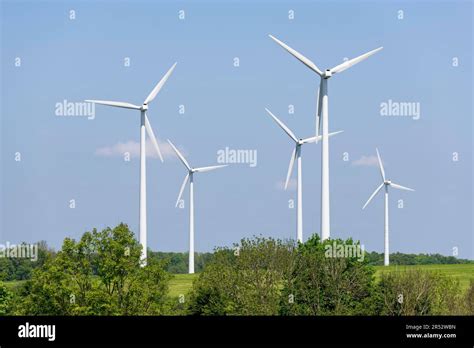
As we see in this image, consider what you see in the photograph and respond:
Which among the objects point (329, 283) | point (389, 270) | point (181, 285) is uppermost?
point (389, 270)

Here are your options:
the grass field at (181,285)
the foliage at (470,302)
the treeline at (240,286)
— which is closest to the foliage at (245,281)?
the treeline at (240,286)

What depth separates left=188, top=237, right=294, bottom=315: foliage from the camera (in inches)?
4043

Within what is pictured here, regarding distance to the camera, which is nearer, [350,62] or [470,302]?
[350,62]

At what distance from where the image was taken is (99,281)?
9844 centimetres

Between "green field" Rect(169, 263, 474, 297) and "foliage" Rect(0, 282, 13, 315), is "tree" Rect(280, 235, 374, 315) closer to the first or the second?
"green field" Rect(169, 263, 474, 297)

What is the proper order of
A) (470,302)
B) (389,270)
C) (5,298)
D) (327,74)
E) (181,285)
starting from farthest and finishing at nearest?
(181,285) → (389,270) → (5,298) → (470,302) → (327,74)

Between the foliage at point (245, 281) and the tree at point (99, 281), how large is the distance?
25.3 ft

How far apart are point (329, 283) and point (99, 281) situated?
25895 mm

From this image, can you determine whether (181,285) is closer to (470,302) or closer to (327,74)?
(470,302)

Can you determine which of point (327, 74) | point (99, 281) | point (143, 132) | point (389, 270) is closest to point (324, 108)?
point (327, 74)

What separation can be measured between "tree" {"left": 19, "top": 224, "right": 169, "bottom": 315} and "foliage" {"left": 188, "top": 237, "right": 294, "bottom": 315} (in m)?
7.72

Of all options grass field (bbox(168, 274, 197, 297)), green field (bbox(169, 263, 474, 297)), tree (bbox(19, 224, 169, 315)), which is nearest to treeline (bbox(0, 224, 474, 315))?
tree (bbox(19, 224, 169, 315))
